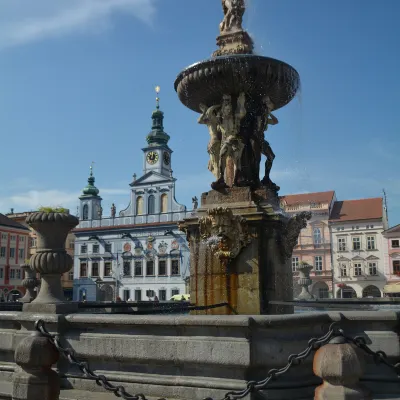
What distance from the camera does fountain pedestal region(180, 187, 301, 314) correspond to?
7.67 metres

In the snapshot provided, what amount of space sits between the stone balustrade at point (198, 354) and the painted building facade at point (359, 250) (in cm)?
4932

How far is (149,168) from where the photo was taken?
6594 centimetres

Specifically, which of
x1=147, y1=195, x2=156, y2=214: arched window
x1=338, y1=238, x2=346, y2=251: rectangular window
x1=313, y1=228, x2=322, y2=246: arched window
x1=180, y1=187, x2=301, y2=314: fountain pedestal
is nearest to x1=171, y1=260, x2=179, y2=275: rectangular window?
x1=147, y1=195, x2=156, y2=214: arched window

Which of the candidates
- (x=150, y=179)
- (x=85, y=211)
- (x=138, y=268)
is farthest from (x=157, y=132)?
(x=138, y=268)

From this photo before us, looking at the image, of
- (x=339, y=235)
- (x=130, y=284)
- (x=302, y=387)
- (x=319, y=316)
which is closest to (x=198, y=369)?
(x=302, y=387)

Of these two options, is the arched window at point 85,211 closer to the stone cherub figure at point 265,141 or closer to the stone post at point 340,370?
the stone cherub figure at point 265,141

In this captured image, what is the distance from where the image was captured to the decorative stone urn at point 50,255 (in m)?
5.72

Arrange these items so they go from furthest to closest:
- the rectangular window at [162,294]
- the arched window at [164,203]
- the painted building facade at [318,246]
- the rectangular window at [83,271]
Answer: the rectangular window at [83,271]
the arched window at [164,203]
the rectangular window at [162,294]
the painted building facade at [318,246]

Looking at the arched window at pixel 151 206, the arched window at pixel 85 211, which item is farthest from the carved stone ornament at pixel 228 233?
the arched window at pixel 85 211

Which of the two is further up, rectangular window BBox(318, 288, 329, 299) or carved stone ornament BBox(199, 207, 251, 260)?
rectangular window BBox(318, 288, 329, 299)

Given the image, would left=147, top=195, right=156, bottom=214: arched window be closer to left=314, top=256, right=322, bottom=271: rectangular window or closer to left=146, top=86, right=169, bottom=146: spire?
left=146, top=86, right=169, bottom=146: spire

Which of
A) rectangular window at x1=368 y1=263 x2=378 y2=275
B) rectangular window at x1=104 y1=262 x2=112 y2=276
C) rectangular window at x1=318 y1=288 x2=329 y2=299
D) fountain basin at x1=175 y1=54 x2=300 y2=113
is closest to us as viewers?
fountain basin at x1=175 y1=54 x2=300 y2=113

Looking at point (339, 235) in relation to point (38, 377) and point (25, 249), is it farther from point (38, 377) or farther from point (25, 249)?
point (38, 377)

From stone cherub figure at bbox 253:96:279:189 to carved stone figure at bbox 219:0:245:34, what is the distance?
1740mm
